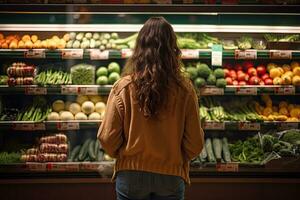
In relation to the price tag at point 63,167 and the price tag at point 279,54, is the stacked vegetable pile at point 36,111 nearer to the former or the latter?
the price tag at point 63,167

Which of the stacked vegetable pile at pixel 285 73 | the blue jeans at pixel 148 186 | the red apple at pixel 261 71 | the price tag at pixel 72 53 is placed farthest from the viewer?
the red apple at pixel 261 71

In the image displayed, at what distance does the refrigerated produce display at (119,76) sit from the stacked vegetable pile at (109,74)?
1 centimetres

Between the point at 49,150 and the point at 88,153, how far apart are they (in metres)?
0.41

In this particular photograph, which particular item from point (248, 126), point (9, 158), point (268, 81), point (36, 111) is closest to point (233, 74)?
point (268, 81)

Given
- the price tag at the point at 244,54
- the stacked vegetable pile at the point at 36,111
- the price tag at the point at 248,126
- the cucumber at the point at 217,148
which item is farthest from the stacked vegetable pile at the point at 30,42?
the price tag at the point at 248,126

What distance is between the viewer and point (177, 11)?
12.5 ft

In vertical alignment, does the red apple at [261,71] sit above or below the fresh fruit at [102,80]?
above

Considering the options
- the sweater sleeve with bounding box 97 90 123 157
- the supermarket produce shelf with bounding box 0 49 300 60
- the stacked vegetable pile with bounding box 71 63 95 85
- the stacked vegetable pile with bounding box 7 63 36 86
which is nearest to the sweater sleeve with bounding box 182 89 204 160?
the sweater sleeve with bounding box 97 90 123 157

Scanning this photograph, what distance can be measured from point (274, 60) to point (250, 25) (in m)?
0.56

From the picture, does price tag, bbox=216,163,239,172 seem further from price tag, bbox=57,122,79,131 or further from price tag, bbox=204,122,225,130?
price tag, bbox=57,122,79,131

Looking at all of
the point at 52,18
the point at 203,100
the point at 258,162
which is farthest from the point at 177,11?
the point at 258,162

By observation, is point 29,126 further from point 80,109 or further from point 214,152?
point 214,152

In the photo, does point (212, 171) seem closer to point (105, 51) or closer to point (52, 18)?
point (105, 51)

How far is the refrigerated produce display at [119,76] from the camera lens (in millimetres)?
3943
